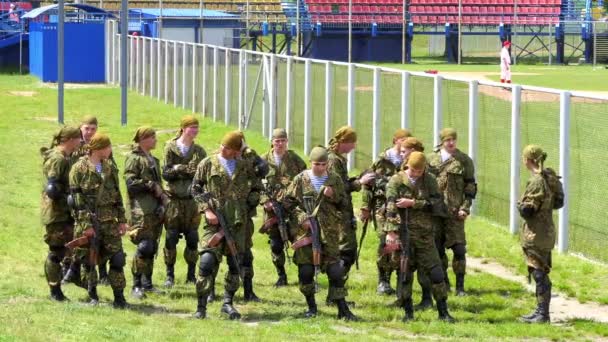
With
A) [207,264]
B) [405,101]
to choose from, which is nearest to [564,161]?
[405,101]

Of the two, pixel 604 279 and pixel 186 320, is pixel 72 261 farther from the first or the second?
pixel 604 279

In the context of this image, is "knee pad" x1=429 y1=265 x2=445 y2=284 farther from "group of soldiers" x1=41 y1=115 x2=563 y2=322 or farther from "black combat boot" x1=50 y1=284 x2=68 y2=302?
"black combat boot" x1=50 y1=284 x2=68 y2=302

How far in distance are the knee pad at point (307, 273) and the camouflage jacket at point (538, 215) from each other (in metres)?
1.99

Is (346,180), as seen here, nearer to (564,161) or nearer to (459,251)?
(459,251)

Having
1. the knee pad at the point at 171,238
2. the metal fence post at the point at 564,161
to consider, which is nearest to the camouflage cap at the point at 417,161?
the knee pad at the point at 171,238

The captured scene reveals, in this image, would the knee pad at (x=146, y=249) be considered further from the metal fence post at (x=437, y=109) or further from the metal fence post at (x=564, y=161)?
the metal fence post at (x=437, y=109)

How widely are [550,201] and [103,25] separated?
3919 centimetres

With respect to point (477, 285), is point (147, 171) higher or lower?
higher

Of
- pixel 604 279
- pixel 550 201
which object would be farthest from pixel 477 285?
pixel 550 201

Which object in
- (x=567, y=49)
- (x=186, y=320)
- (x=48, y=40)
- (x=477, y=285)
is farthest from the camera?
(x=567, y=49)

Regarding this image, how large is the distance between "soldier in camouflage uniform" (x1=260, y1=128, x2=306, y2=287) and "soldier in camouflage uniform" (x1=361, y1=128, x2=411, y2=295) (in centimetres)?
86

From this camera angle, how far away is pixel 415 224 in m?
12.8

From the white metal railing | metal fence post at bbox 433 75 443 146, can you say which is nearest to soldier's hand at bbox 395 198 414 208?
the white metal railing

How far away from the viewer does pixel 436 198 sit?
1286 centimetres
